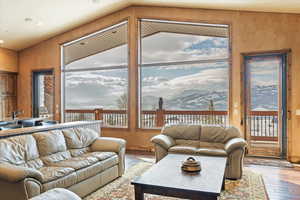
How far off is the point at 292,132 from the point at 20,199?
5131 millimetres

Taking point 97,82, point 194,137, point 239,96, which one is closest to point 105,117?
point 97,82

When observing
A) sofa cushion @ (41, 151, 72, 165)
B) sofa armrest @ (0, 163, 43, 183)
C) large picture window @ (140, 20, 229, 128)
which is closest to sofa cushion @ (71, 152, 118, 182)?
sofa cushion @ (41, 151, 72, 165)

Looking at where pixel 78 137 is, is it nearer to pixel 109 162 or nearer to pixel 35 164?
pixel 109 162

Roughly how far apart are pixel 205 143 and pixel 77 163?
246cm

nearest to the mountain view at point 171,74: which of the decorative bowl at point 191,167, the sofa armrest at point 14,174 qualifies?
the decorative bowl at point 191,167

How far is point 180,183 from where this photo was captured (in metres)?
2.32

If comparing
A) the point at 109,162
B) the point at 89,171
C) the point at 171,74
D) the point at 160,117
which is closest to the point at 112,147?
→ the point at 109,162

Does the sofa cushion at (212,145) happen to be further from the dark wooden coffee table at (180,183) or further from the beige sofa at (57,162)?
the beige sofa at (57,162)

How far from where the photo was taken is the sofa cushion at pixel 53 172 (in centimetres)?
246

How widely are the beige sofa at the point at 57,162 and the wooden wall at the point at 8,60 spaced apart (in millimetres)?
5039

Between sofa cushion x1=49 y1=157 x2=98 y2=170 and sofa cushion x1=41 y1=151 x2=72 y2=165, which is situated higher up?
sofa cushion x1=41 y1=151 x2=72 y2=165

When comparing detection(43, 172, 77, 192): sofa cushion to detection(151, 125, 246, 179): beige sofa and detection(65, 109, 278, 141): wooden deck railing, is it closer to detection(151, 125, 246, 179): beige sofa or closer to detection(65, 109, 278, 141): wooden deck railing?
detection(151, 125, 246, 179): beige sofa

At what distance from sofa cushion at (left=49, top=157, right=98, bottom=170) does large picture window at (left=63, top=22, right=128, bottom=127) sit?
336 centimetres

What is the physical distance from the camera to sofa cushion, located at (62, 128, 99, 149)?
3.60 metres
